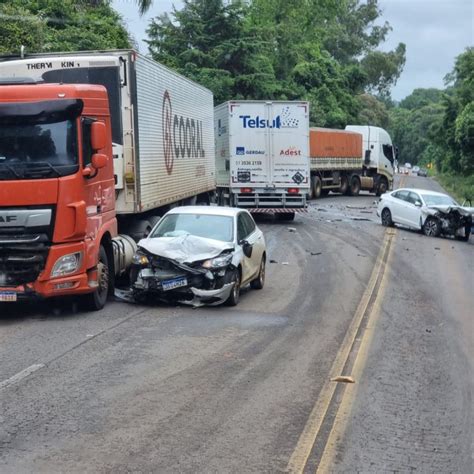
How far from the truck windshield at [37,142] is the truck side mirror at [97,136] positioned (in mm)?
326

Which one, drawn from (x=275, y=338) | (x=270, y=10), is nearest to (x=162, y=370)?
(x=275, y=338)

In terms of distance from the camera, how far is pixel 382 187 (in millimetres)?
47969

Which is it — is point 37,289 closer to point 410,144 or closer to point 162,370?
point 162,370

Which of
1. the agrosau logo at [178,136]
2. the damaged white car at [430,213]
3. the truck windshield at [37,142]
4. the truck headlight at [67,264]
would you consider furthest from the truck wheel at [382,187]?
the truck windshield at [37,142]

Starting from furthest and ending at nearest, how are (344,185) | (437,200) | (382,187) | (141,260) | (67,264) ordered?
1. (382,187)
2. (344,185)
3. (437,200)
4. (141,260)
5. (67,264)

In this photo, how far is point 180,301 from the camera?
41.6ft

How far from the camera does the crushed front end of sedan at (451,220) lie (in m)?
26.4

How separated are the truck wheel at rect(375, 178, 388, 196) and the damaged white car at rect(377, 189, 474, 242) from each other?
18.6 m

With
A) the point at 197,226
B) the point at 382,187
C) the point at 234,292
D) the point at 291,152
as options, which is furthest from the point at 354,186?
the point at 234,292

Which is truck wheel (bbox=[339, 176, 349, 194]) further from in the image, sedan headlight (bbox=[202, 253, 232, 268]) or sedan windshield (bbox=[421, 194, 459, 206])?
sedan headlight (bbox=[202, 253, 232, 268])

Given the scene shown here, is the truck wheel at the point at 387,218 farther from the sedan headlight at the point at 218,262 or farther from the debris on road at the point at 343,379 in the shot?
the debris on road at the point at 343,379

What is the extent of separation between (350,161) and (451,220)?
18.5m

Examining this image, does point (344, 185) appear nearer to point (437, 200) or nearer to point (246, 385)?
point (437, 200)

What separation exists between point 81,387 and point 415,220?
21340 millimetres
